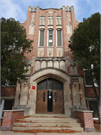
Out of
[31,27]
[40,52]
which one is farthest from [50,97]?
[31,27]

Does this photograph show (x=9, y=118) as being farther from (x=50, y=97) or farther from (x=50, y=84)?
(x=50, y=84)

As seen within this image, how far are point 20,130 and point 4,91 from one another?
5.33 metres

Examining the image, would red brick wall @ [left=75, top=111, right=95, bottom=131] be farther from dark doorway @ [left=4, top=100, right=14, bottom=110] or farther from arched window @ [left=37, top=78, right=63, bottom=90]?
dark doorway @ [left=4, top=100, right=14, bottom=110]

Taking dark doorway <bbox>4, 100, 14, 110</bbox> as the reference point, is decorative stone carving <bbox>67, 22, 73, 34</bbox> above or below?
above

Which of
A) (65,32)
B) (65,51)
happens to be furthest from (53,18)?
(65,51)

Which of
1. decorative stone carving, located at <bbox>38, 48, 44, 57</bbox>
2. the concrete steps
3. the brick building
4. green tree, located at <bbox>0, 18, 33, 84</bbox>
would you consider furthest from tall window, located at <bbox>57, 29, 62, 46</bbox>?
the concrete steps

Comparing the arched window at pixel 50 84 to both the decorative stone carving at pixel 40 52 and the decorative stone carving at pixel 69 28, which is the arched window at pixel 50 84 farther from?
the decorative stone carving at pixel 69 28

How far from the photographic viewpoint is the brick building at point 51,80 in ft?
32.0

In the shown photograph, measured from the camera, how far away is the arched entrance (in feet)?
33.5

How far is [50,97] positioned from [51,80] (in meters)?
1.89

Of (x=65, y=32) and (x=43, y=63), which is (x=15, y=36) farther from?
(x=65, y=32)

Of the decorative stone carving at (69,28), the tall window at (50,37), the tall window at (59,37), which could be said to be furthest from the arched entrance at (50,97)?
the decorative stone carving at (69,28)

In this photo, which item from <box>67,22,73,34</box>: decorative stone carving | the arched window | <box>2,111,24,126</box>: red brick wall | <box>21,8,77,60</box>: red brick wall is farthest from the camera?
<box>67,22,73,34</box>: decorative stone carving

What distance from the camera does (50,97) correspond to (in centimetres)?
1060
